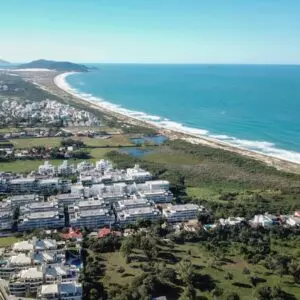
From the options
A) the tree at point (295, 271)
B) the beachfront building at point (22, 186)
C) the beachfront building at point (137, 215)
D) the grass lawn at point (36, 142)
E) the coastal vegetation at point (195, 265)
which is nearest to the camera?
the coastal vegetation at point (195, 265)

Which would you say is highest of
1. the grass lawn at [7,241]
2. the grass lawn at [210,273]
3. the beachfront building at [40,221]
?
the beachfront building at [40,221]

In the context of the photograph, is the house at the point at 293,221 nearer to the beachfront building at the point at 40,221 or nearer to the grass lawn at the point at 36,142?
the beachfront building at the point at 40,221

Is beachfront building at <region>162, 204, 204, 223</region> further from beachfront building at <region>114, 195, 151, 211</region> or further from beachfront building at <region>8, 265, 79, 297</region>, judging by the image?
beachfront building at <region>8, 265, 79, 297</region>

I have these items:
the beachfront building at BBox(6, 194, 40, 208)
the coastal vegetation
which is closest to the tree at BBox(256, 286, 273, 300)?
the coastal vegetation

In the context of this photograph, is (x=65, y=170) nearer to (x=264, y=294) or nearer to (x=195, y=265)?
(x=195, y=265)

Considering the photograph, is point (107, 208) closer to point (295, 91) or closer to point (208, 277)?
point (208, 277)

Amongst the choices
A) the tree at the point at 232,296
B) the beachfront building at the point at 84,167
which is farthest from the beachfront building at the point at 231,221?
Result: the beachfront building at the point at 84,167

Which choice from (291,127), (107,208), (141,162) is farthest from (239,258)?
(291,127)
